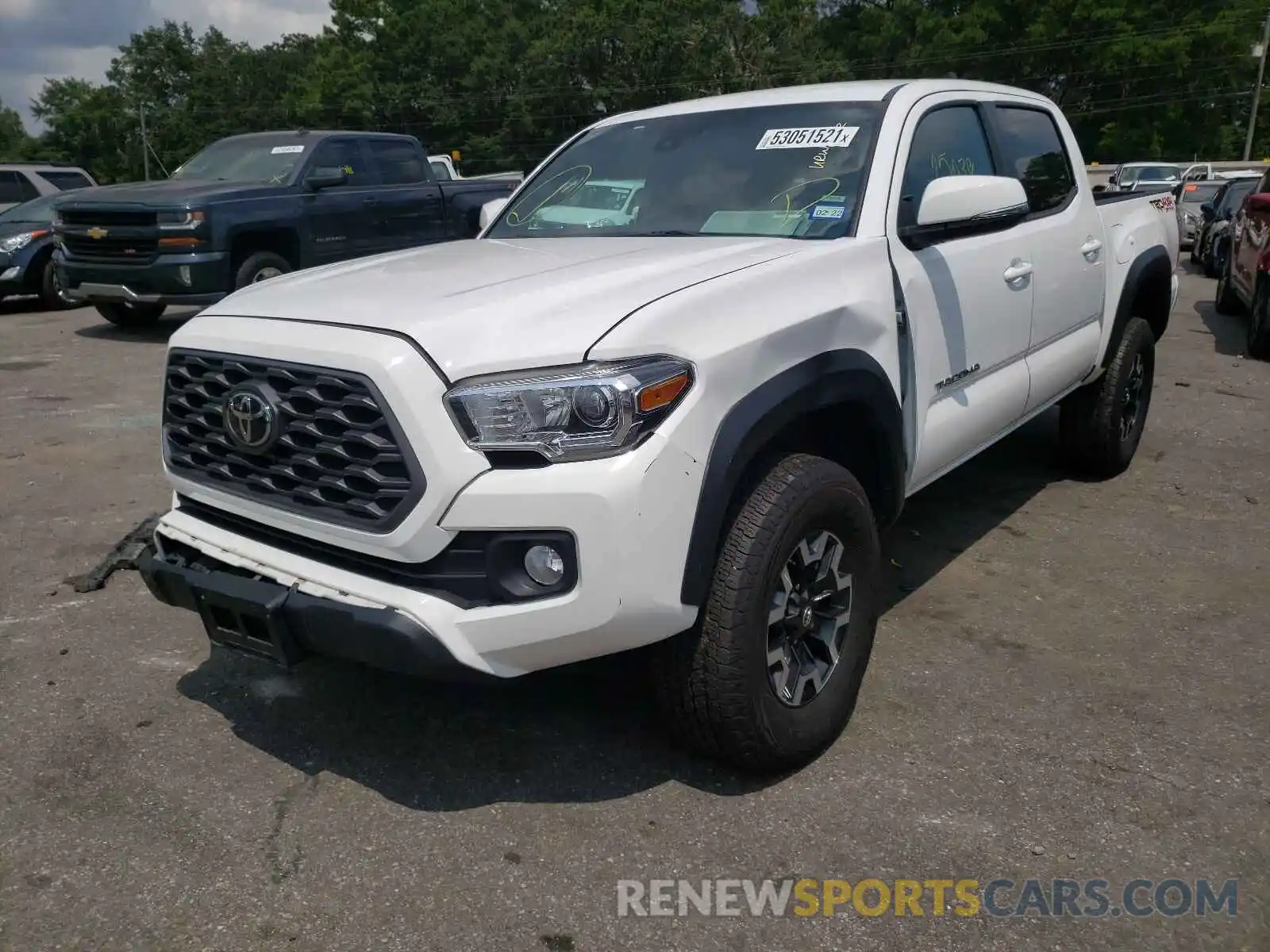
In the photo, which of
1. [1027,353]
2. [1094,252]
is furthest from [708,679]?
[1094,252]

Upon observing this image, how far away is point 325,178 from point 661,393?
29.1 feet

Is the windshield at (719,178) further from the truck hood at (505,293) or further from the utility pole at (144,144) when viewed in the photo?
the utility pole at (144,144)

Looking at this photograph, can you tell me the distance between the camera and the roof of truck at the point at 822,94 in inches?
150

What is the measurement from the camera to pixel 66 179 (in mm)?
15578

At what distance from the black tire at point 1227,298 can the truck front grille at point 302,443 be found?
11675 mm

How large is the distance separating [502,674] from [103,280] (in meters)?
9.11

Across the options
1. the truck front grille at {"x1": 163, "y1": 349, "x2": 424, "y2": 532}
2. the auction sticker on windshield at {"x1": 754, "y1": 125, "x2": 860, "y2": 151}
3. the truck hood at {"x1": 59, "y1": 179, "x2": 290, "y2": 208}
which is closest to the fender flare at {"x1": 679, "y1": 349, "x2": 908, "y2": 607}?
the truck front grille at {"x1": 163, "y1": 349, "x2": 424, "y2": 532}

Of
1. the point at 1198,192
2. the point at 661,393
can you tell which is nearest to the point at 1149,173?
the point at 1198,192

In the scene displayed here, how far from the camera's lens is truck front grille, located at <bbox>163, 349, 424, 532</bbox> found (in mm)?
2490

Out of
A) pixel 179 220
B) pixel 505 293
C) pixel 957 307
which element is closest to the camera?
pixel 505 293

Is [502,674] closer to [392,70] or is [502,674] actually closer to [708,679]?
[708,679]

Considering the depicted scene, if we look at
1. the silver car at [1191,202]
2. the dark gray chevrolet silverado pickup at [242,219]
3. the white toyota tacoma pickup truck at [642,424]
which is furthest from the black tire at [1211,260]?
the white toyota tacoma pickup truck at [642,424]

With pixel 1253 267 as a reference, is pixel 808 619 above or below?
below

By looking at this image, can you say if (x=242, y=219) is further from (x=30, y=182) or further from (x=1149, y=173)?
(x=1149, y=173)
